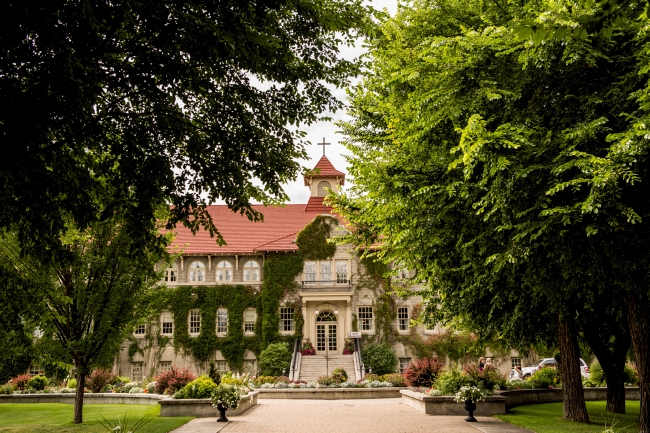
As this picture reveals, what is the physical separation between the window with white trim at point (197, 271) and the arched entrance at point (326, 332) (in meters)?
8.57

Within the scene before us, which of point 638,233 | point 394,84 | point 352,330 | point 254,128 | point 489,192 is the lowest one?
point 352,330

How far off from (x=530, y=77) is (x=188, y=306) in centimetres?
3235

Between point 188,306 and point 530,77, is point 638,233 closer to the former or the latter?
point 530,77

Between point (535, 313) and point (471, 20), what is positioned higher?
point (471, 20)

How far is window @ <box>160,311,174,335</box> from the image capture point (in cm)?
3888

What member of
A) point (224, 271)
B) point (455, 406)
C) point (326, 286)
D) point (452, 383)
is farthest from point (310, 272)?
point (455, 406)

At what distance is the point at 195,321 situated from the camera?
3888 cm

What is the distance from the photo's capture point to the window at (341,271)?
3891 centimetres

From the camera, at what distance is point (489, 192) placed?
31.5ft

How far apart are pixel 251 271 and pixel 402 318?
35.0 ft

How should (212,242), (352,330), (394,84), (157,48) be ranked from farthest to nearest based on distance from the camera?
(212,242)
(352,330)
(394,84)
(157,48)

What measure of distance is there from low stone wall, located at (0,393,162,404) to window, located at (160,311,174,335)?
44.4 feet

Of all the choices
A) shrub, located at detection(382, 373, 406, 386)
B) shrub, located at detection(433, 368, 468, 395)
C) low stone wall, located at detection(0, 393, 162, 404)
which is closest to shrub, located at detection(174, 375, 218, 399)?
low stone wall, located at detection(0, 393, 162, 404)

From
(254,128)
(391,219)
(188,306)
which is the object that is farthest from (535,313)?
(188,306)
